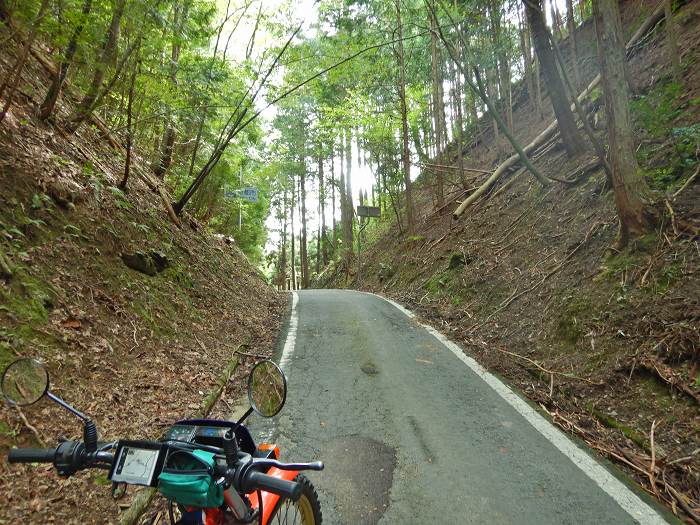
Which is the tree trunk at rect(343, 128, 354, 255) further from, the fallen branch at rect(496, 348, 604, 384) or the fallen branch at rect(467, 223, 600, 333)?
the fallen branch at rect(496, 348, 604, 384)

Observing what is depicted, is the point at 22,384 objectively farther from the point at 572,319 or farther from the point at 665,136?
the point at 665,136

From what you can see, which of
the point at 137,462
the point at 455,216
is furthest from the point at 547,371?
the point at 455,216

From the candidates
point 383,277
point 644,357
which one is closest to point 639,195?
point 644,357

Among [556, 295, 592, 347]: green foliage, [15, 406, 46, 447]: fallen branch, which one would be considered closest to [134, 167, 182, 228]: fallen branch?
[15, 406, 46, 447]: fallen branch

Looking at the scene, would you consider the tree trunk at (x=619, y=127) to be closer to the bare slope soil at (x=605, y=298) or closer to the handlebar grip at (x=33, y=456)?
the bare slope soil at (x=605, y=298)

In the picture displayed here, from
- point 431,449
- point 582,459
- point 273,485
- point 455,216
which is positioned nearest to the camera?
point 273,485

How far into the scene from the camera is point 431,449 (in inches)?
155

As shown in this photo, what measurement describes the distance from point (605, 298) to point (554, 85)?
22.8ft

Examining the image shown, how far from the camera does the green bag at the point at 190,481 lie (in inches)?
62.4

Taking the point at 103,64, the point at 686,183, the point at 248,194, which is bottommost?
the point at 686,183

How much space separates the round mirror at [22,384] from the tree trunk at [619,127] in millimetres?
7170

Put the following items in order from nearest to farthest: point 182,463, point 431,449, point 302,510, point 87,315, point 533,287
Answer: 1. point 182,463
2. point 302,510
3. point 431,449
4. point 87,315
5. point 533,287

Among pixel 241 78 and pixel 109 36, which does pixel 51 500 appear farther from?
pixel 241 78

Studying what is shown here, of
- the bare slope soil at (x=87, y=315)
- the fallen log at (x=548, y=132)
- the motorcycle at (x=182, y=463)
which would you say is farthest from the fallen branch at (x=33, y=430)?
the fallen log at (x=548, y=132)
